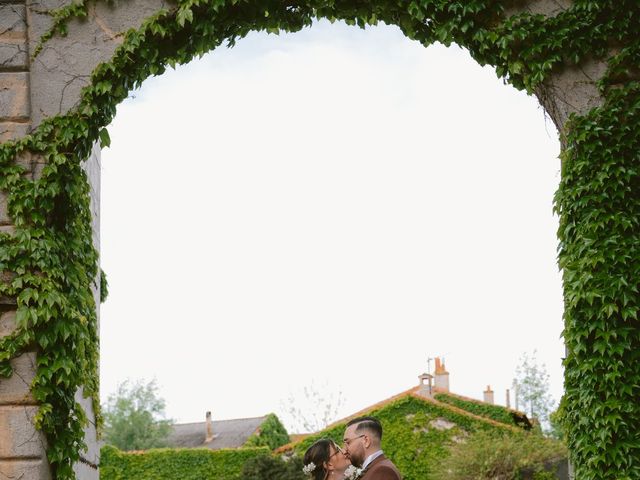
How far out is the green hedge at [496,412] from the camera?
2620 cm

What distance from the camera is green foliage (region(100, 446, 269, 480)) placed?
86.4ft

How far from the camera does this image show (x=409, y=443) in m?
24.0

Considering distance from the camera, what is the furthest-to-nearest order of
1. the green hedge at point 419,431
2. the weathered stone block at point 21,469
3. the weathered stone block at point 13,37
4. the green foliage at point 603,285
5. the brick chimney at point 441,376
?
the brick chimney at point 441,376
the green hedge at point 419,431
the weathered stone block at point 13,37
the weathered stone block at point 21,469
the green foliage at point 603,285

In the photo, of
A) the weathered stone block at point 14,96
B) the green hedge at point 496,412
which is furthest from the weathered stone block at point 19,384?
the green hedge at point 496,412

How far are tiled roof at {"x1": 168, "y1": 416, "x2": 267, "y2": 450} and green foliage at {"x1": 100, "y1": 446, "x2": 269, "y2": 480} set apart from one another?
17.0 meters

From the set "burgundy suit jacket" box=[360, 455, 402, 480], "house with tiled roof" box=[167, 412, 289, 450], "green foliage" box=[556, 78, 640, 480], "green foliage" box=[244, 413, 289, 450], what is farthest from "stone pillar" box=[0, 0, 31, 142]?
"house with tiled roof" box=[167, 412, 289, 450]

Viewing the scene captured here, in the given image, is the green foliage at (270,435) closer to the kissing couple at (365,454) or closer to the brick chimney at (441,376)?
the brick chimney at (441,376)

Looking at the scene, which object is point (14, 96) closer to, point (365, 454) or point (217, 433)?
point (365, 454)

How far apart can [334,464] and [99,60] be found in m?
3.59

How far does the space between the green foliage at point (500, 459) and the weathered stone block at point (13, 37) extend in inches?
599

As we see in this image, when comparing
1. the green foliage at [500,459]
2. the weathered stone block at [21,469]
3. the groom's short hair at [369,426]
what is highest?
the groom's short hair at [369,426]

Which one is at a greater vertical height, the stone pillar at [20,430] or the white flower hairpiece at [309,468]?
the stone pillar at [20,430]

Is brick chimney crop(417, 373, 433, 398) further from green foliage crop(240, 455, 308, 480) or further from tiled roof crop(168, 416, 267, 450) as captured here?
tiled roof crop(168, 416, 267, 450)

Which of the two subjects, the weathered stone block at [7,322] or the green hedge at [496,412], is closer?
the weathered stone block at [7,322]
